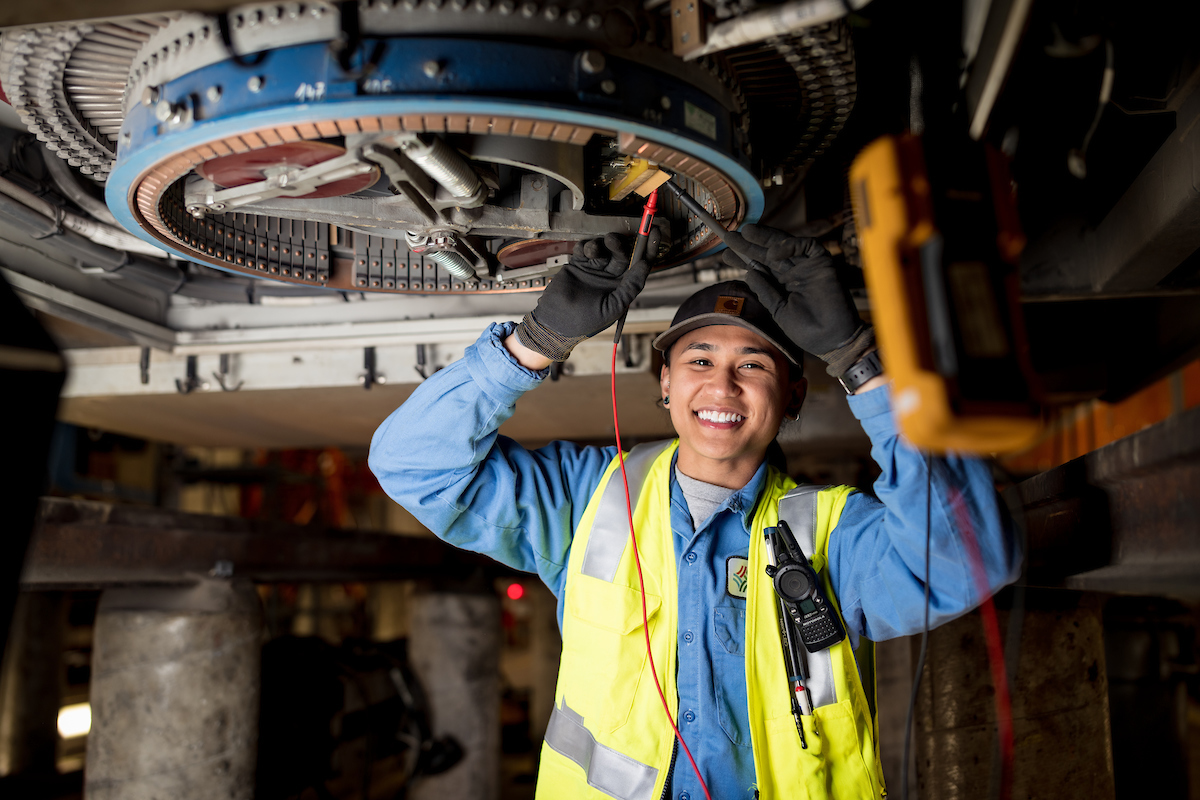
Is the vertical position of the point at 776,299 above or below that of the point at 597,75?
below

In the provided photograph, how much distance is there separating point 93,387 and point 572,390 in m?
1.79

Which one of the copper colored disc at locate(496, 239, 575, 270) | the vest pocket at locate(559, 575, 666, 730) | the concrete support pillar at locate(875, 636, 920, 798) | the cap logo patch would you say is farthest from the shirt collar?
the concrete support pillar at locate(875, 636, 920, 798)

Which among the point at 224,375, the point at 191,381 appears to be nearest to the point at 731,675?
the point at 224,375

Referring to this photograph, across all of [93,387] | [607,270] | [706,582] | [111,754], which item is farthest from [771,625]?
[93,387]

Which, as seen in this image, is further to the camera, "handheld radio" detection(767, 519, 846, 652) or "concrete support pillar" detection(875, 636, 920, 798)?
"concrete support pillar" detection(875, 636, 920, 798)

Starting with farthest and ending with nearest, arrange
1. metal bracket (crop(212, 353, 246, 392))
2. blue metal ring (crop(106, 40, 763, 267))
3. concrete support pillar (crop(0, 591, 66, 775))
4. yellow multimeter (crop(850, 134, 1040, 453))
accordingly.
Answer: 1. concrete support pillar (crop(0, 591, 66, 775))
2. metal bracket (crop(212, 353, 246, 392))
3. blue metal ring (crop(106, 40, 763, 267))
4. yellow multimeter (crop(850, 134, 1040, 453))

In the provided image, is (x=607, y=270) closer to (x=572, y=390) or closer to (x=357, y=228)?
(x=357, y=228)

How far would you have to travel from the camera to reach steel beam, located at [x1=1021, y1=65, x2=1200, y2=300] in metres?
1.52

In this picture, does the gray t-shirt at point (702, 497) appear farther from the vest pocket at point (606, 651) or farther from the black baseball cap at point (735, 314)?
the black baseball cap at point (735, 314)

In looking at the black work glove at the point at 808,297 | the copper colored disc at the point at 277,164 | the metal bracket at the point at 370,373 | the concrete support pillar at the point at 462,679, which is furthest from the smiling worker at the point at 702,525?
the concrete support pillar at the point at 462,679

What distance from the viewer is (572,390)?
288 centimetres

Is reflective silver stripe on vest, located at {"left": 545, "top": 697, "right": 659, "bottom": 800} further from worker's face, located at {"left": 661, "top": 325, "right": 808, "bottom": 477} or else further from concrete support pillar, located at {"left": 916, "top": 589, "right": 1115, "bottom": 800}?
concrete support pillar, located at {"left": 916, "top": 589, "right": 1115, "bottom": 800}

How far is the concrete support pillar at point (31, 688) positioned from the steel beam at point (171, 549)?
241cm

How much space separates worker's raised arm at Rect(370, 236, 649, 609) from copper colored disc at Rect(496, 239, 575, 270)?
0.18m
